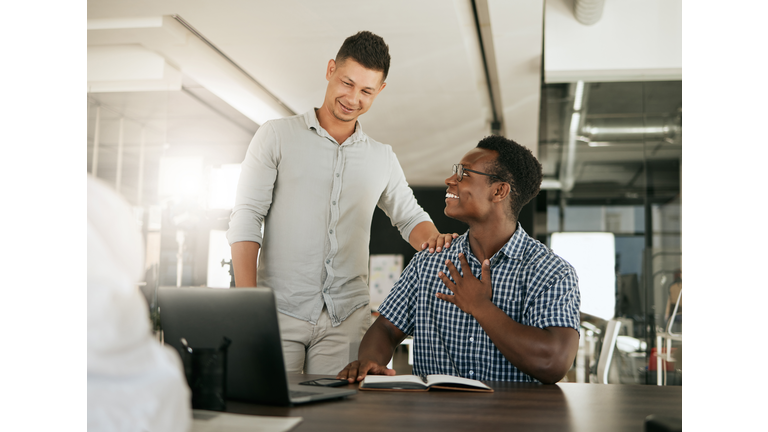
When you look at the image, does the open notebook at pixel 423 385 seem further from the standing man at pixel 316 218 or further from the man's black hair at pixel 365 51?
the man's black hair at pixel 365 51

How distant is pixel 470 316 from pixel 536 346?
11.8 inches

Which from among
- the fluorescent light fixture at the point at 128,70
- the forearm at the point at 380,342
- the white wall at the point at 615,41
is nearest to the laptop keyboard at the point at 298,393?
the forearm at the point at 380,342

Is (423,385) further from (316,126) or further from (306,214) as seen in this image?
(316,126)

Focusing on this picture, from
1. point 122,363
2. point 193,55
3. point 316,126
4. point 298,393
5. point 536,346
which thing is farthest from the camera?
point 193,55

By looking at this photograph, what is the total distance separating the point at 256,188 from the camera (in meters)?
1.79

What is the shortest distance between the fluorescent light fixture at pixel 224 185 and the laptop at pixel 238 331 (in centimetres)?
318

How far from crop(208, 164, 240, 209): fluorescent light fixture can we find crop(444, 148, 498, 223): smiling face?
257 cm

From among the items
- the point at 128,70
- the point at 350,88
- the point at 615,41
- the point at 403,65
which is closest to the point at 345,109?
the point at 350,88

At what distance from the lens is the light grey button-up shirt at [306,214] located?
5.92 feet

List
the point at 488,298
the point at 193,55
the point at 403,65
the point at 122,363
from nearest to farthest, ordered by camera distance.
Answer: the point at 122,363
the point at 488,298
the point at 193,55
the point at 403,65

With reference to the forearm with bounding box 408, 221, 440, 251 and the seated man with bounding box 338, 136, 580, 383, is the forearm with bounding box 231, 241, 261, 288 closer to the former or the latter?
the seated man with bounding box 338, 136, 580, 383
